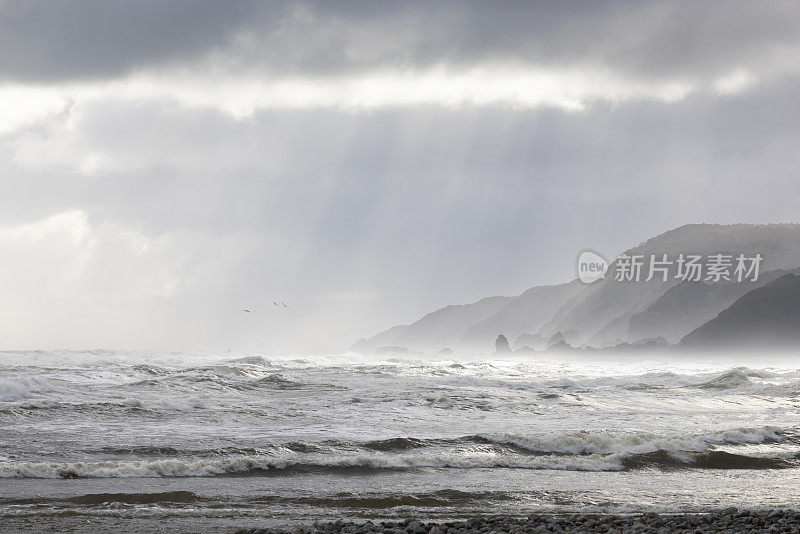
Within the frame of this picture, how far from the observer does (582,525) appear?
998cm

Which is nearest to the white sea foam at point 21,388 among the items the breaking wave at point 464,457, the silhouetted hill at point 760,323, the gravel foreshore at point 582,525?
the breaking wave at point 464,457

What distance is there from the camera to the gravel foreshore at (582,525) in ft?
31.4

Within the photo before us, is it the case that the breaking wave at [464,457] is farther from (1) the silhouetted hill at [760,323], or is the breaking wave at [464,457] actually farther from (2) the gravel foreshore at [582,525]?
(1) the silhouetted hill at [760,323]

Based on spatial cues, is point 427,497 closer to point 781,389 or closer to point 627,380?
point 781,389

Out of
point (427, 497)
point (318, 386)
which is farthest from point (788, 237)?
point (427, 497)

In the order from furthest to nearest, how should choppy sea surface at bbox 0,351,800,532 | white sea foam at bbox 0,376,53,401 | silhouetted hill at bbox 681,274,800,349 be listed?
silhouetted hill at bbox 681,274,800,349 → white sea foam at bbox 0,376,53,401 → choppy sea surface at bbox 0,351,800,532

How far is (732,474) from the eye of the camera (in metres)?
16.0

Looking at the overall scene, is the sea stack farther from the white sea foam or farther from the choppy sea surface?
the white sea foam

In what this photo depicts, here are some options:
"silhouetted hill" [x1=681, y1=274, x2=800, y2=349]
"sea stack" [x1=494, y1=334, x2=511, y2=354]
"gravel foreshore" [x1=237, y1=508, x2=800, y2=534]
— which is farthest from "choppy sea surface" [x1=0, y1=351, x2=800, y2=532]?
"sea stack" [x1=494, y1=334, x2=511, y2=354]

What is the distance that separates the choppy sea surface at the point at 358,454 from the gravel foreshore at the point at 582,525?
1188 mm

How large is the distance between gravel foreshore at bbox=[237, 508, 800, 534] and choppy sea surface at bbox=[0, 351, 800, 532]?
46.8 inches

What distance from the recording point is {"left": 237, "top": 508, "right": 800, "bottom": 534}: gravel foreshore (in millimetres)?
9570

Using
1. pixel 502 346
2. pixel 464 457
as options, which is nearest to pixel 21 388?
pixel 464 457

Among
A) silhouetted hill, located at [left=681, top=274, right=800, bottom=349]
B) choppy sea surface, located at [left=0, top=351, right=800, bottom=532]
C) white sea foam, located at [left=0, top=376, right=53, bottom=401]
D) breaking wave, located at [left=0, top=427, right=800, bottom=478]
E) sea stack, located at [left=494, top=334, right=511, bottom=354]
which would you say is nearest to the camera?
choppy sea surface, located at [left=0, top=351, right=800, bottom=532]
